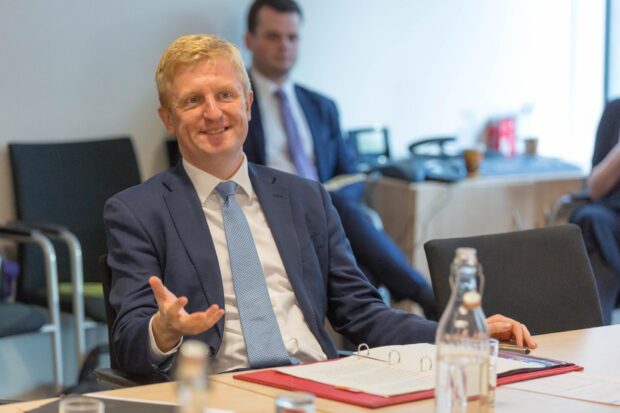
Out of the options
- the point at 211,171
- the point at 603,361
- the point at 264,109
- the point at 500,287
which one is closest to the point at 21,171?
the point at 264,109

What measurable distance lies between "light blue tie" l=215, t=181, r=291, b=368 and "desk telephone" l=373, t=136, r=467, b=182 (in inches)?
97.4

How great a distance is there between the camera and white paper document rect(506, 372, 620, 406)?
1692 millimetres

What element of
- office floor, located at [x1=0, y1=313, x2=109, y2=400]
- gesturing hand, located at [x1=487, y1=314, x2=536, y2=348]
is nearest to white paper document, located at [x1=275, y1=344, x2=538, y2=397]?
gesturing hand, located at [x1=487, y1=314, x2=536, y2=348]

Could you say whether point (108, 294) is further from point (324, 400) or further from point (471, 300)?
point (471, 300)

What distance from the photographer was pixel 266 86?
4.44 meters

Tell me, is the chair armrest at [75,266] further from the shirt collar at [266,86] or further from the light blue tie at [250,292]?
the light blue tie at [250,292]

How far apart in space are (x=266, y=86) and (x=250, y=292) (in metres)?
2.31

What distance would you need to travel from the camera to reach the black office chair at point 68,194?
159 inches

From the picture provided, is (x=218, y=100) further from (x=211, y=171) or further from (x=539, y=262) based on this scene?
(x=539, y=262)

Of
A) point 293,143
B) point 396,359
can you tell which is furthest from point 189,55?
point 293,143

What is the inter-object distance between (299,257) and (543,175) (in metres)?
2.93

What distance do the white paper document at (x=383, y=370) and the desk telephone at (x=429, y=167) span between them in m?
2.79

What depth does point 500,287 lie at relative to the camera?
7.70ft

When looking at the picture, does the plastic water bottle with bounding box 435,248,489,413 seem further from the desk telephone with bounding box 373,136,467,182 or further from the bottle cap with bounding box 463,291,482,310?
the desk telephone with bounding box 373,136,467,182
